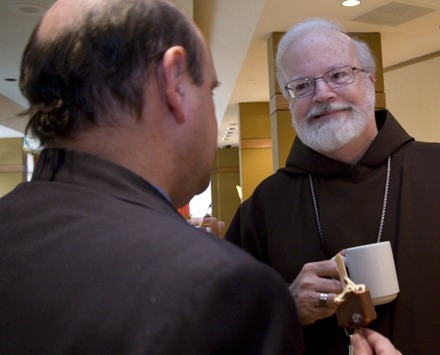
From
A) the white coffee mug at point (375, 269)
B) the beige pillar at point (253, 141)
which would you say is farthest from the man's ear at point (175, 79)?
the beige pillar at point (253, 141)

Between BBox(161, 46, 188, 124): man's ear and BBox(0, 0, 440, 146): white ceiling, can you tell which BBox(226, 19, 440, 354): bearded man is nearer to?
BBox(161, 46, 188, 124): man's ear

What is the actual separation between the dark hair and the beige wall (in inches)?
248

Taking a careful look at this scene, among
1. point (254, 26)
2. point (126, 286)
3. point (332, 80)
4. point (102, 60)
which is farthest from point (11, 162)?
point (126, 286)

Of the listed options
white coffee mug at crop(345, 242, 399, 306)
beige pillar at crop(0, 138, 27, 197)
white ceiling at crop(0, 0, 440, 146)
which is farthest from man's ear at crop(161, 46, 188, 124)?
beige pillar at crop(0, 138, 27, 197)

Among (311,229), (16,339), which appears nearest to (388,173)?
(311,229)

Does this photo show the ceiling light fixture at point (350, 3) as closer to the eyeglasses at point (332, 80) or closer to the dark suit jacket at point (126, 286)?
the eyeglasses at point (332, 80)

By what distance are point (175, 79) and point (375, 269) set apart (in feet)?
2.06

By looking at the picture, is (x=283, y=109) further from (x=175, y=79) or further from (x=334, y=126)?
(x=175, y=79)

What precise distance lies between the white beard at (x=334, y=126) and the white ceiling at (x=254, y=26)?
10.4 ft

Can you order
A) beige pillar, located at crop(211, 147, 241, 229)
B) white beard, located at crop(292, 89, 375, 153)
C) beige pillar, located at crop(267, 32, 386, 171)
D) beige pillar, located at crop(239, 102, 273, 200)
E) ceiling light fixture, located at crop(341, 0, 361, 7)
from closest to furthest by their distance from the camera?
1. white beard, located at crop(292, 89, 375, 153)
2. ceiling light fixture, located at crop(341, 0, 361, 7)
3. beige pillar, located at crop(267, 32, 386, 171)
4. beige pillar, located at crop(239, 102, 273, 200)
5. beige pillar, located at crop(211, 147, 241, 229)

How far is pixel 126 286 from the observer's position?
45cm

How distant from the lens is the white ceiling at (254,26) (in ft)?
14.6

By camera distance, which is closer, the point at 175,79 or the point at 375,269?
the point at 175,79

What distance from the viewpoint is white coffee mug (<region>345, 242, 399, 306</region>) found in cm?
99
